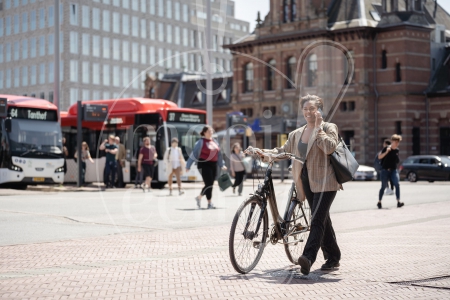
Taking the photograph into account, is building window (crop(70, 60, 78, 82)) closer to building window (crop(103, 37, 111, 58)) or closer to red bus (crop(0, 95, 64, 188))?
building window (crop(103, 37, 111, 58))

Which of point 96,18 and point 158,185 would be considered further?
point 96,18

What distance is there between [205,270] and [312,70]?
1960 inches

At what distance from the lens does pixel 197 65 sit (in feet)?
342

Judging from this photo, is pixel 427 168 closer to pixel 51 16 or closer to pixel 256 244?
pixel 256 244

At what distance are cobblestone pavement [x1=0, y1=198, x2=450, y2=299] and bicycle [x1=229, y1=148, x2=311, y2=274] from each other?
214 mm

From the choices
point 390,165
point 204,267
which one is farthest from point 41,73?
point 204,267

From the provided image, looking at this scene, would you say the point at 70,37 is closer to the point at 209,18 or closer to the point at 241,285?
the point at 209,18

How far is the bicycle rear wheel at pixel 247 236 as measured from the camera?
7977 mm

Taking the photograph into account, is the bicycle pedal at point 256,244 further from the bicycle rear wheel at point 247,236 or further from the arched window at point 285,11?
the arched window at point 285,11

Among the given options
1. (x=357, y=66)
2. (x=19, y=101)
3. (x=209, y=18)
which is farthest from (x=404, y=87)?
(x=19, y=101)

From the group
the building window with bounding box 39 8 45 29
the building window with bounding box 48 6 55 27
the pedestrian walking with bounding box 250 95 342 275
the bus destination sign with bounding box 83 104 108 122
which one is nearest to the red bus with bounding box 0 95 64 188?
the bus destination sign with bounding box 83 104 108 122

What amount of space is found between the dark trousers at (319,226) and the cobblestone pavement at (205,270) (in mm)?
258

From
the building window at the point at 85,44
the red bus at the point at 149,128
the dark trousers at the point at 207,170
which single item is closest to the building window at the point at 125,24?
the building window at the point at 85,44

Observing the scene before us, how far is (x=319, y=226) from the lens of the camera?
8.14 metres
